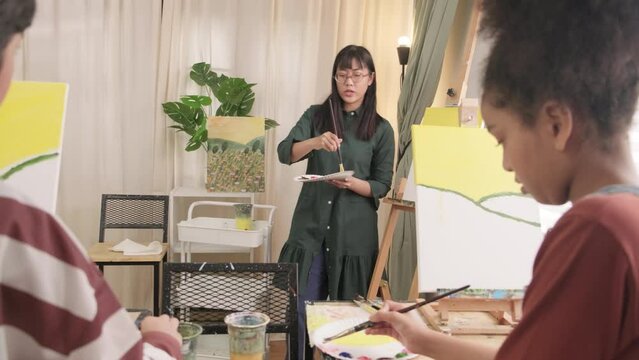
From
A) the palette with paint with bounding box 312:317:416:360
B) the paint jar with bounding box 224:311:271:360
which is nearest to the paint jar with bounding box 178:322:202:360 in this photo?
the paint jar with bounding box 224:311:271:360

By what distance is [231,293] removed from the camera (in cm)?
139

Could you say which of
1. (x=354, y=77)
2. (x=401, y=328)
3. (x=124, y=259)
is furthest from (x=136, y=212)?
(x=401, y=328)

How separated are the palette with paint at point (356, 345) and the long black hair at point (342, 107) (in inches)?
39.6

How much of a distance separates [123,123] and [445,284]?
8.07 ft

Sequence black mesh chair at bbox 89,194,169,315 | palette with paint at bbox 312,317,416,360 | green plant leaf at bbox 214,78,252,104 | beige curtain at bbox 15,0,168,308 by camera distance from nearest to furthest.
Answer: palette with paint at bbox 312,317,416,360, black mesh chair at bbox 89,194,169,315, green plant leaf at bbox 214,78,252,104, beige curtain at bbox 15,0,168,308

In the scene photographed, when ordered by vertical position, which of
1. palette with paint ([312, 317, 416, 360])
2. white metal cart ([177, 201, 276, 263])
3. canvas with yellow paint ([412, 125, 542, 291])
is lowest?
white metal cart ([177, 201, 276, 263])

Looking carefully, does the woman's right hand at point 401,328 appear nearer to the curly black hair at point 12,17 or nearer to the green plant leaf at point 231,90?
the curly black hair at point 12,17

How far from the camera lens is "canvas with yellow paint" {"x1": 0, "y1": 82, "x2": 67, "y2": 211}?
1420 mm

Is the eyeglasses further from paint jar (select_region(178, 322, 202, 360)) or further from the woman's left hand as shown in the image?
paint jar (select_region(178, 322, 202, 360))

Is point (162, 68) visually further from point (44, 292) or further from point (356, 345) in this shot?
point (44, 292)

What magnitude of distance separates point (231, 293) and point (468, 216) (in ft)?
2.46

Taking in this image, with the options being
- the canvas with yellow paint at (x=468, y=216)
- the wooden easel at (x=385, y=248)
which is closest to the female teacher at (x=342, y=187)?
the wooden easel at (x=385, y=248)

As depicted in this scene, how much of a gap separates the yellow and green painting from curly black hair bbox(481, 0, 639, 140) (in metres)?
2.34

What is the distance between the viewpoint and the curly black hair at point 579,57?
1.59 feet
